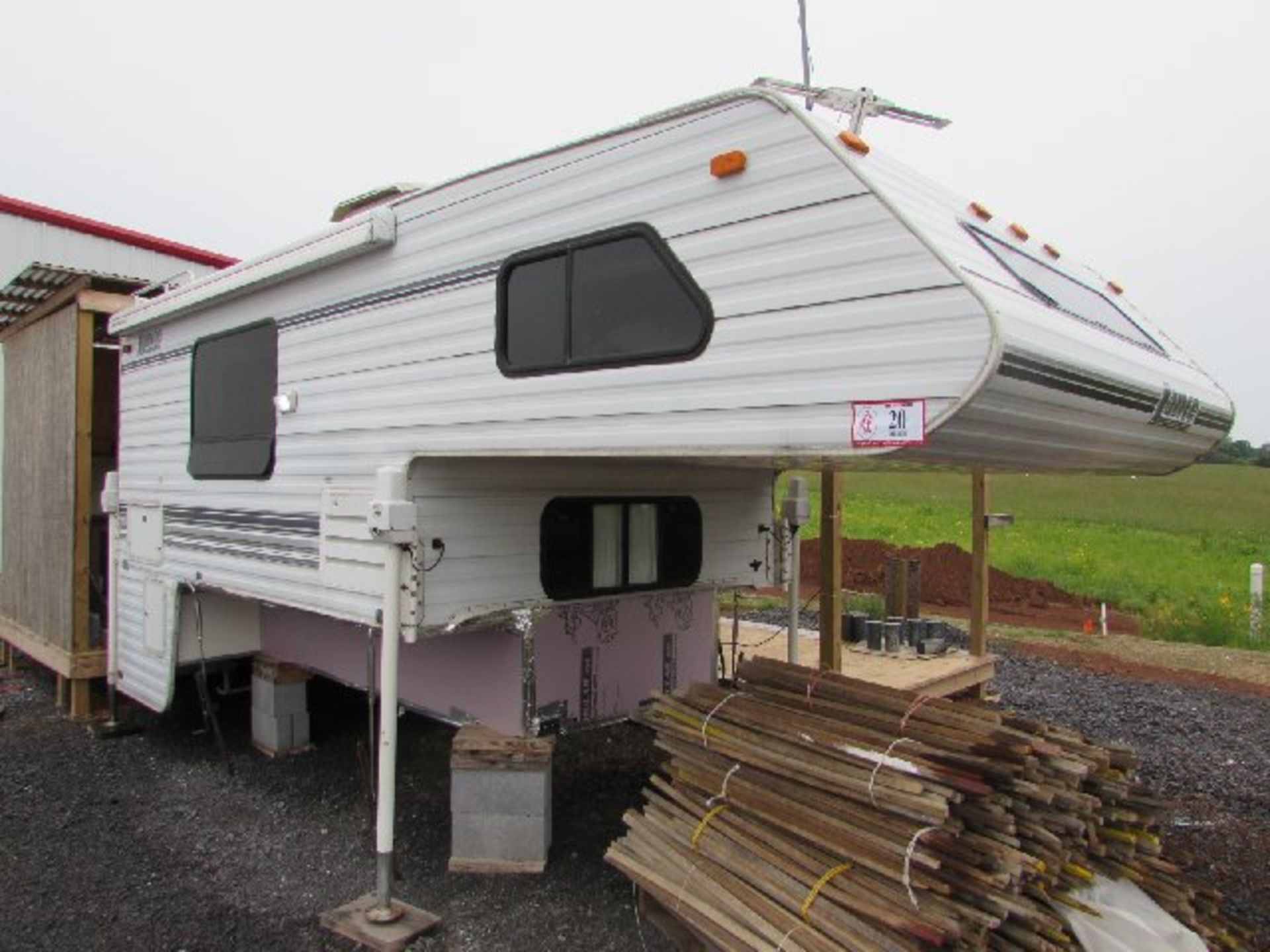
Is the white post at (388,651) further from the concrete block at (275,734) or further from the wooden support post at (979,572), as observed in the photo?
the wooden support post at (979,572)

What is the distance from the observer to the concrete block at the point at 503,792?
4742mm

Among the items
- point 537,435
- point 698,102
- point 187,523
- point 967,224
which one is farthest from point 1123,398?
point 187,523

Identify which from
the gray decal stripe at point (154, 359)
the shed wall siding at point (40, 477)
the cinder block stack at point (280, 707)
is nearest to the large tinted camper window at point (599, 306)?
the gray decal stripe at point (154, 359)

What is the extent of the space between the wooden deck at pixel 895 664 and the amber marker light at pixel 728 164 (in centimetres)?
350

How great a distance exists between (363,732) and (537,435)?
4.23 metres

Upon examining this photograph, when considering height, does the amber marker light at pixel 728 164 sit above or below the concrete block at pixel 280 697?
above

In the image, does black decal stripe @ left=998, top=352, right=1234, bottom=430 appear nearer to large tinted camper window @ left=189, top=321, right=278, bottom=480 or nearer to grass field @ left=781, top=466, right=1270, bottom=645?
grass field @ left=781, top=466, right=1270, bottom=645

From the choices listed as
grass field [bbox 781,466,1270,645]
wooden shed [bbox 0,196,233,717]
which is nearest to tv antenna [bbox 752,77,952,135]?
grass field [bbox 781,466,1270,645]

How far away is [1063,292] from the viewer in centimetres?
412

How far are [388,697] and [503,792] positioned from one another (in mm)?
832

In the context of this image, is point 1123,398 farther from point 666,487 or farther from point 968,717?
point 666,487

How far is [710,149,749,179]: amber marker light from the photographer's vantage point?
11.0 feet

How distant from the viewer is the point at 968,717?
151 inches

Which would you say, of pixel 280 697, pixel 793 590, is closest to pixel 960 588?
pixel 793 590
